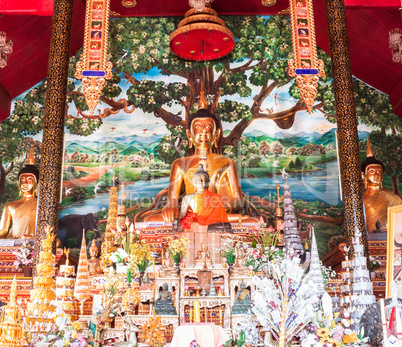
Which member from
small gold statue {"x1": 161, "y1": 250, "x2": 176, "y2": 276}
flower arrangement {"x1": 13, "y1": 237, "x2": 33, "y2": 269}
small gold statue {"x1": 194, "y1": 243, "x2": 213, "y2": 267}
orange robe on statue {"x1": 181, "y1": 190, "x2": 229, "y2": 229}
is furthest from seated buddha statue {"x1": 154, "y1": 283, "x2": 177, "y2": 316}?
flower arrangement {"x1": 13, "y1": 237, "x2": 33, "y2": 269}

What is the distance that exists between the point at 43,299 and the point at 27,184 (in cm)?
425

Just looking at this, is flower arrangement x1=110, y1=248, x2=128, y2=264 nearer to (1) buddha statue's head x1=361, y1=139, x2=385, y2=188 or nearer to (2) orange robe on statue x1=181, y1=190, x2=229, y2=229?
(2) orange robe on statue x1=181, y1=190, x2=229, y2=229

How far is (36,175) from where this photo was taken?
8.49 metres

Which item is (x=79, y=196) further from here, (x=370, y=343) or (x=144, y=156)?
(x=370, y=343)

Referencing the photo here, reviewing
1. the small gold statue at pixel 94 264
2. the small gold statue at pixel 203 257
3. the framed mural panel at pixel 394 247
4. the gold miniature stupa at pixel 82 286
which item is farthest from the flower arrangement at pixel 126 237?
the framed mural panel at pixel 394 247

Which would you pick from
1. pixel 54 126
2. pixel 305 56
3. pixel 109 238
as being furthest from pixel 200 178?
pixel 54 126

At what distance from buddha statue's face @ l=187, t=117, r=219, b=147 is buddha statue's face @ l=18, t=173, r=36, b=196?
275cm

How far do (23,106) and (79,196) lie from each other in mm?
1905

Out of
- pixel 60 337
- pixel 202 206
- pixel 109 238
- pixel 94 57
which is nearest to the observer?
pixel 60 337

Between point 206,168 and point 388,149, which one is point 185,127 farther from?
point 388,149

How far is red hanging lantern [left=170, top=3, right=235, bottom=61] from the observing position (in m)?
7.78

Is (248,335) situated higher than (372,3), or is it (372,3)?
(372,3)

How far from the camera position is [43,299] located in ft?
15.0

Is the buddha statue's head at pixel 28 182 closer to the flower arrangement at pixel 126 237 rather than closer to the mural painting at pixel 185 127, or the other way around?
the mural painting at pixel 185 127
